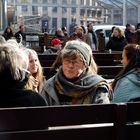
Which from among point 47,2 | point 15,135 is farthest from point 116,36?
point 47,2

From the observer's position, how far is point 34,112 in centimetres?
377

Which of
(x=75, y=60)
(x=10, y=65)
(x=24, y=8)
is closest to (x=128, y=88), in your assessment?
(x=75, y=60)

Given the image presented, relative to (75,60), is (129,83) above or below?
below

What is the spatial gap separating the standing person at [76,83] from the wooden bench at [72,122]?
16.7 inches

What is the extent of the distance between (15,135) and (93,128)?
63 centimetres

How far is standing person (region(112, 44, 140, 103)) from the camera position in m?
4.84

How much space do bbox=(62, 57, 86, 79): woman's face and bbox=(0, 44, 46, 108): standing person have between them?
621mm

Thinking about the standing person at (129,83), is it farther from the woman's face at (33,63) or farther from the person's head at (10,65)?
the person's head at (10,65)

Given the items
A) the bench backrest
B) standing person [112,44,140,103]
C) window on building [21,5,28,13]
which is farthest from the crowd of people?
window on building [21,5,28,13]

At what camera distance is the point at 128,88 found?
4891 millimetres

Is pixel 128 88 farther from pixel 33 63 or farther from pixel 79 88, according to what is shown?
pixel 33 63

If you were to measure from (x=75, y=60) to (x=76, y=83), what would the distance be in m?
0.23

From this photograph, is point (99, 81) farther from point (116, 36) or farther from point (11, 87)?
point (116, 36)

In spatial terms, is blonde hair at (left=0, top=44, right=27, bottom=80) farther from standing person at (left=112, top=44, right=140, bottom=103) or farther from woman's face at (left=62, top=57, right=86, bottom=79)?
standing person at (left=112, top=44, right=140, bottom=103)
